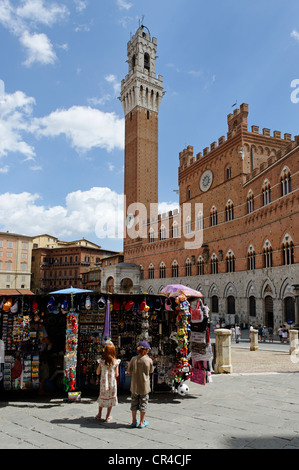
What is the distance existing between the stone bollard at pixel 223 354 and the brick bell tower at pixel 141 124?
129 ft

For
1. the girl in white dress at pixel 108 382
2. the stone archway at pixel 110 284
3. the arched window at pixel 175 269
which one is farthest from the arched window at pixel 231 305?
the girl in white dress at pixel 108 382

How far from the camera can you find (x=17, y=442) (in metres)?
4.96

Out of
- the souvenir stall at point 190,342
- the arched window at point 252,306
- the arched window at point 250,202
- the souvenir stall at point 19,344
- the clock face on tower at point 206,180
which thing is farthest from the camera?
the clock face on tower at point 206,180

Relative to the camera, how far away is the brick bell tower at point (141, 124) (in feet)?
165

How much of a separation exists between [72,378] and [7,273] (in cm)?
5107

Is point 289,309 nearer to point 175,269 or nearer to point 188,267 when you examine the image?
point 188,267

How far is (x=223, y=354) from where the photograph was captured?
1045cm

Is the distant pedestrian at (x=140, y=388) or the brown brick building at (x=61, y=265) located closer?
the distant pedestrian at (x=140, y=388)

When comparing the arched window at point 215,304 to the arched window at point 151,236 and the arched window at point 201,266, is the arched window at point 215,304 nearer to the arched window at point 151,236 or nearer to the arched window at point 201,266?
the arched window at point 201,266

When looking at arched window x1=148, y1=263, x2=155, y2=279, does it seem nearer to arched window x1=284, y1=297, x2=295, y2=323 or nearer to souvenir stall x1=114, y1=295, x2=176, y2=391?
arched window x1=284, y1=297, x2=295, y2=323

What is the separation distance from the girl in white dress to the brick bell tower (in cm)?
4345

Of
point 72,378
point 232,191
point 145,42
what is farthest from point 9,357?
point 145,42

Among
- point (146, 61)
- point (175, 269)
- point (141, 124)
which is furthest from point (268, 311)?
point (146, 61)
